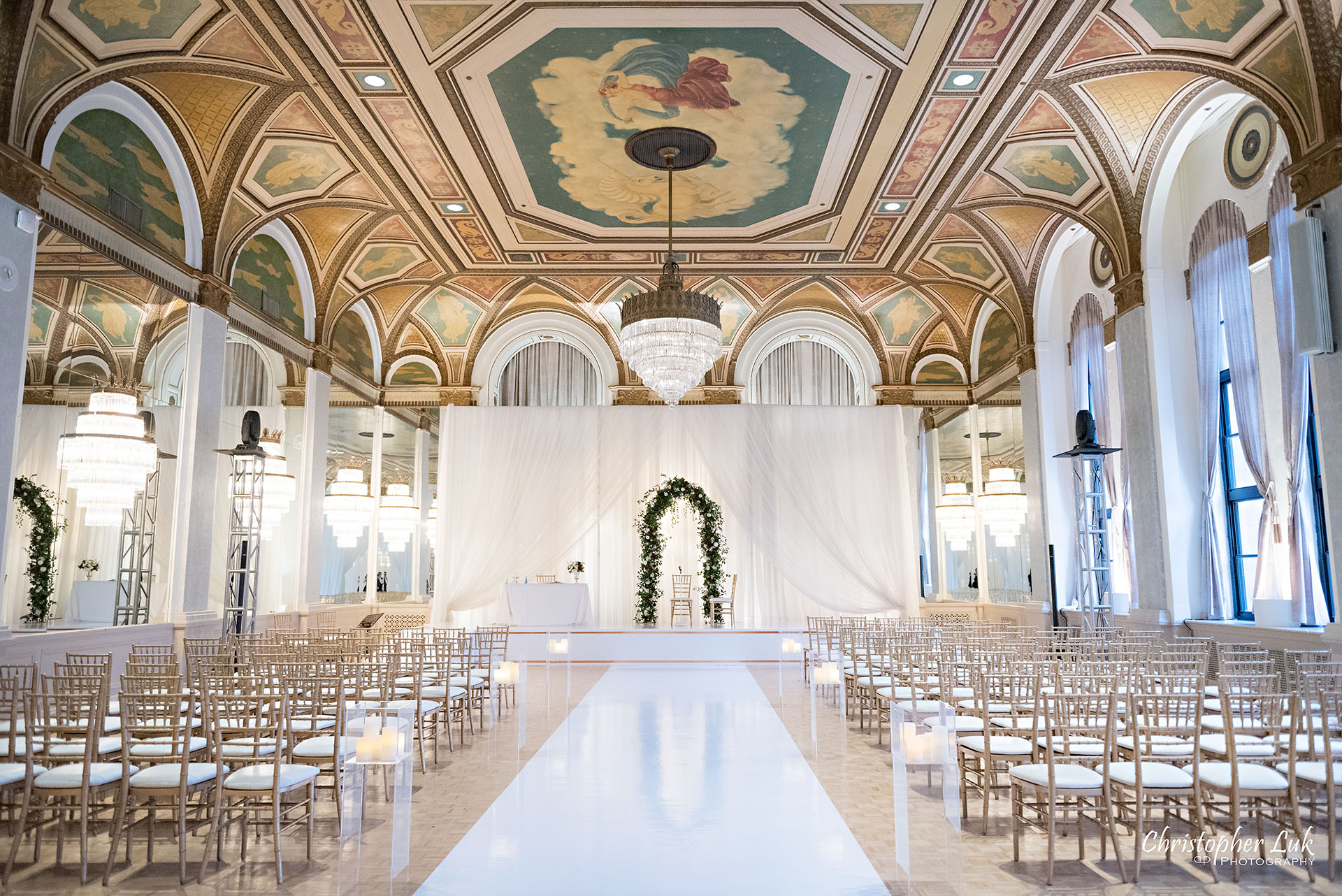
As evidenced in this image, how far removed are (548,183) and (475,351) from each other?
6.92m

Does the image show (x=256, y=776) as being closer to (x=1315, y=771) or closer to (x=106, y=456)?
(x=106, y=456)

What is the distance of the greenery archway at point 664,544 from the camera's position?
53.5ft

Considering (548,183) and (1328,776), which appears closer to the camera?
(1328,776)

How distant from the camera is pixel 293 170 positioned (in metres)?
11.7

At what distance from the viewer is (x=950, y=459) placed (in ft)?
62.1

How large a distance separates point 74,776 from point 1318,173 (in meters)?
10.4

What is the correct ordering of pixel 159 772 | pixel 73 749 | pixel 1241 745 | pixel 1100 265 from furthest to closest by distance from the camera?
pixel 1100 265, pixel 73 749, pixel 1241 745, pixel 159 772

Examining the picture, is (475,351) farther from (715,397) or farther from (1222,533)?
(1222,533)

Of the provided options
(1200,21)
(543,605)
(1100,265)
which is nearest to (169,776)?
(1200,21)

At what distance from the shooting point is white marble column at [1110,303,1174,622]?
11.0 meters

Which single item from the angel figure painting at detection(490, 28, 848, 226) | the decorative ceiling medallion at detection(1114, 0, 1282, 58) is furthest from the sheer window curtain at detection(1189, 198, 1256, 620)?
the angel figure painting at detection(490, 28, 848, 226)

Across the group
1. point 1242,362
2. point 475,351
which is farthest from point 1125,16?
point 475,351

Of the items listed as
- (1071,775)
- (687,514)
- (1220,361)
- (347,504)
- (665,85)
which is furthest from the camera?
(687,514)

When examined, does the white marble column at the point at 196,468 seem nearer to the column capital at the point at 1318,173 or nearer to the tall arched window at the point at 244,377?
the tall arched window at the point at 244,377
